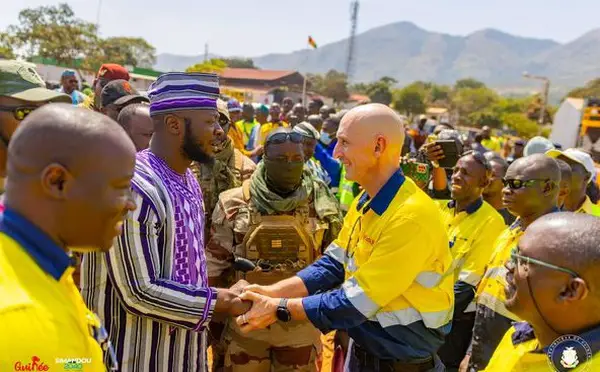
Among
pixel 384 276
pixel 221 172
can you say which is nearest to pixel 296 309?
pixel 384 276

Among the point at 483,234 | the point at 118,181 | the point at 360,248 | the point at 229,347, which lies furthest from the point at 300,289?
the point at 118,181

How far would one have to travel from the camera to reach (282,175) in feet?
12.6

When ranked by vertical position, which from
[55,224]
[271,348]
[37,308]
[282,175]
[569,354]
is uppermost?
[55,224]

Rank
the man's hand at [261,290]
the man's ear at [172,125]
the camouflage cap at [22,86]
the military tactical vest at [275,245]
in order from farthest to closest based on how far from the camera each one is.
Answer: the military tactical vest at [275,245] < the man's hand at [261,290] < the man's ear at [172,125] < the camouflage cap at [22,86]

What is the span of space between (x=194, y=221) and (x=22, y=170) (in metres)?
1.45

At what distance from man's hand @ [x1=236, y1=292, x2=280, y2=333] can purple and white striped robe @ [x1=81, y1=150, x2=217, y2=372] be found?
1.04ft

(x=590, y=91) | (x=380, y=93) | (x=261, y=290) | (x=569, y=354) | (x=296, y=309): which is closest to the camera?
(x=569, y=354)

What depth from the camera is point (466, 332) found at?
436 cm

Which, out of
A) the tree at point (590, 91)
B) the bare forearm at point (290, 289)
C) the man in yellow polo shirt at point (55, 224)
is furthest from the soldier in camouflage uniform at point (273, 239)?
the tree at point (590, 91)

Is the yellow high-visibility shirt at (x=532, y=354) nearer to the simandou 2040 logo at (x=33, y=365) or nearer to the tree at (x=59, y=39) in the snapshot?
the simandou 2040 logo at (x=33, y=365)

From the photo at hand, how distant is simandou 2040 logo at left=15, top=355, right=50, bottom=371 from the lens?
3.63 feet

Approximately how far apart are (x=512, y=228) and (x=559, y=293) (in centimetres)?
202

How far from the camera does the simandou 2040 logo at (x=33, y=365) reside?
3.63 feet

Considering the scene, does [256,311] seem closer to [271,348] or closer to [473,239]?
[271,348]
